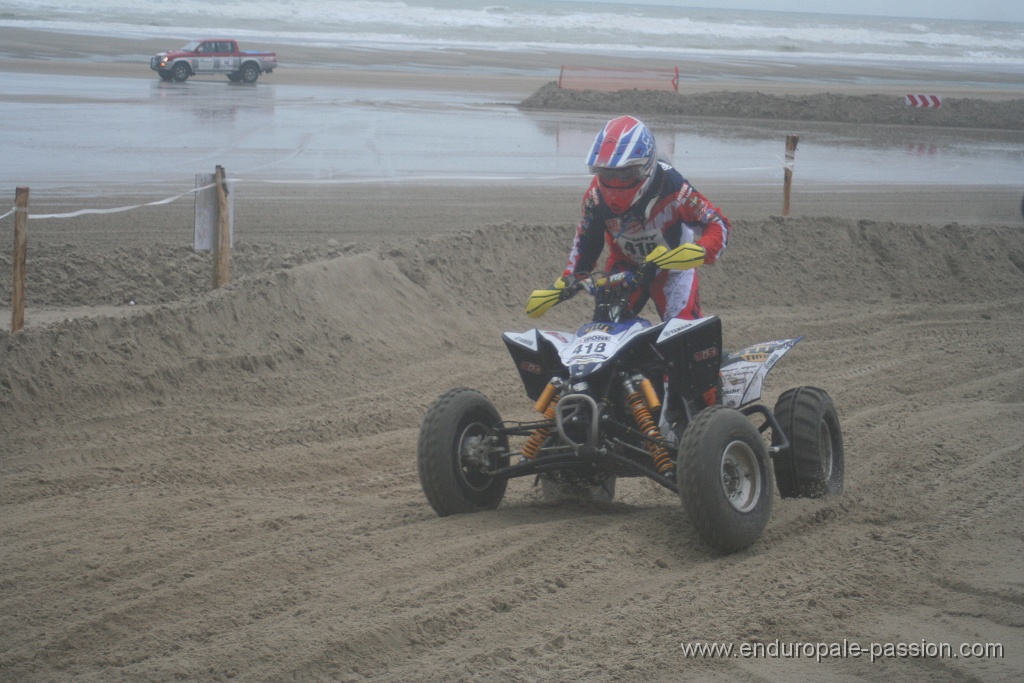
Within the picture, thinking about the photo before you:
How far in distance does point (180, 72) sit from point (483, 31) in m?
44.5

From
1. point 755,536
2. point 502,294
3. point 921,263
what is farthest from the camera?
point 921,263

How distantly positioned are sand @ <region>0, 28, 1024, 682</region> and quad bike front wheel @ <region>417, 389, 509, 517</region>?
14cm

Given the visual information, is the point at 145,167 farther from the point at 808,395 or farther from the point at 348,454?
the point at 808,395

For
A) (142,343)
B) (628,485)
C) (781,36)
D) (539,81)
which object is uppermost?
(781,36)

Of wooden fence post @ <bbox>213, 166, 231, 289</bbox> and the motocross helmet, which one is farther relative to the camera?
wooden fence post @ <bbox>213, 166, 231, 289</bbox>

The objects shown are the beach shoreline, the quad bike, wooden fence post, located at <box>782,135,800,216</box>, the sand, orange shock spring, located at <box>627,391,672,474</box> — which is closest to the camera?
the sand

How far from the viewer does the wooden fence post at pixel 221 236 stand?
8.77 metres

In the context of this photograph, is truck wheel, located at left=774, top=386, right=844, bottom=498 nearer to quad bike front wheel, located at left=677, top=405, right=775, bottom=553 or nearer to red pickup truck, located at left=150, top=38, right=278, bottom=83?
quad bike front wheel, located at left=677, top=405, right=775, bottom=553

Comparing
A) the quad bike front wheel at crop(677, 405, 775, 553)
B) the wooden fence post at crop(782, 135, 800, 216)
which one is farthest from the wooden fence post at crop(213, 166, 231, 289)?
the wooden fence post at crop(782, 135, 800, 216)

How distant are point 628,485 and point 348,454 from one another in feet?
6.36

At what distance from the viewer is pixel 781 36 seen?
3573 inches

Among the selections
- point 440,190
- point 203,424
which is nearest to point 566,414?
point 203,424

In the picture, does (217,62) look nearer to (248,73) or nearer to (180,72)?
(248,73)

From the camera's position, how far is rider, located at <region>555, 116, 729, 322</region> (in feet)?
18.7
